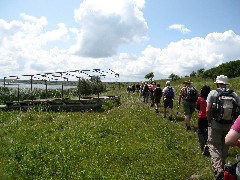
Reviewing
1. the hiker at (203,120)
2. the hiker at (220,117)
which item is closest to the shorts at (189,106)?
the hiker at (203,120)

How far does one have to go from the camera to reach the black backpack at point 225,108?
29.6ft

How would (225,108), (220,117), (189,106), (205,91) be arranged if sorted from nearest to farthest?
(225,108) → (220,117) → (205,91) → (189,106)

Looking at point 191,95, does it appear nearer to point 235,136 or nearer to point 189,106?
point 189,106

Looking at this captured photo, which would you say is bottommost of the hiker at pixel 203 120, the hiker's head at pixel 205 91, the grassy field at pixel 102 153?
the grassy field at pixel 102 153

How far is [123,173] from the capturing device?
34.7ft

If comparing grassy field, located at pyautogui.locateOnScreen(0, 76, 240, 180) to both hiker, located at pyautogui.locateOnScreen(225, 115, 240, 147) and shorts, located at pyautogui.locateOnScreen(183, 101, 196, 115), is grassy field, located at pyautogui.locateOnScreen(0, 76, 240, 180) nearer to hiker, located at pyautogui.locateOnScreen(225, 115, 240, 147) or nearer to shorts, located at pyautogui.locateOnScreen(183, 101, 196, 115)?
shorts, located at pyautogui.locateOnScreen(183, 101, 196, 115)

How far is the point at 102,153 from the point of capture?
41.9 ft

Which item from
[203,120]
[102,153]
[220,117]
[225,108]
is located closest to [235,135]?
[225,108]

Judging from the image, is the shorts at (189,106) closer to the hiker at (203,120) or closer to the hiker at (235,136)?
the hiker at (203,120)

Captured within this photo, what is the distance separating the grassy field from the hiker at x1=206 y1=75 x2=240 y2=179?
1180mm

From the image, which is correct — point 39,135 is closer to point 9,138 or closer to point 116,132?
point 9,138

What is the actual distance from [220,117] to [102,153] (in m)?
5.11

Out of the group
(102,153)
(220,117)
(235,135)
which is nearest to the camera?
(235,135)

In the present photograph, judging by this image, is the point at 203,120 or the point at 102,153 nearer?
the point at 102,153
